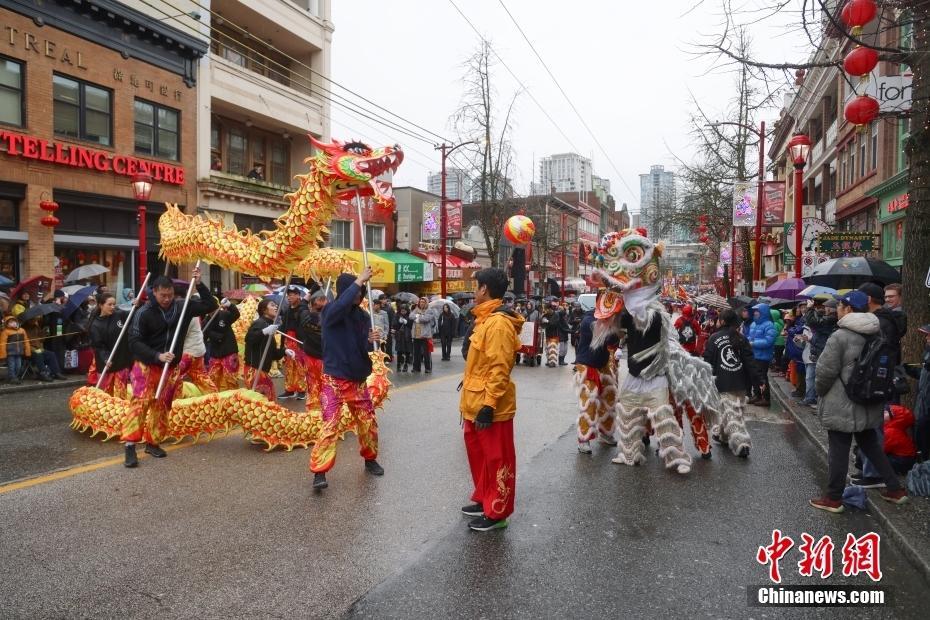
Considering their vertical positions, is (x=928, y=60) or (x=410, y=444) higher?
(x=928, y=60)

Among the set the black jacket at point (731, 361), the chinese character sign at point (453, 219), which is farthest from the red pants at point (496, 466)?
the chinese character sign at point (453, 219)

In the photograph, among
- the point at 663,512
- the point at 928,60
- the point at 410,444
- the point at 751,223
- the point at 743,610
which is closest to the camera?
the point at 743,610

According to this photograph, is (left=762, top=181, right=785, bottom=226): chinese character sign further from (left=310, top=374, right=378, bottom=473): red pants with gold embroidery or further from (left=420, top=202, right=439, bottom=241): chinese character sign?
(left=310, top=374, right=378, bottom=473): red pants with gold embroidery

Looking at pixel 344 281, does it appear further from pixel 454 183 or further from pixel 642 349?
pixel 454 183

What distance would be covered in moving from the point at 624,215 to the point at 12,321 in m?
98.5

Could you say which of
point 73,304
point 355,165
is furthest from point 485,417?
point 73,304

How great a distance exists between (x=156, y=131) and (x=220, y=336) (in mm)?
12884

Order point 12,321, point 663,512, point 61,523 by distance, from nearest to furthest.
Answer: point 61,523, point 663,512, point 12,321

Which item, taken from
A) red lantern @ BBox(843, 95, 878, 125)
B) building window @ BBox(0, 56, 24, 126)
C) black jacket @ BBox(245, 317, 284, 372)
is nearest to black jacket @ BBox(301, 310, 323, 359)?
black jacket @ BBox(245, 317, 284, 372)

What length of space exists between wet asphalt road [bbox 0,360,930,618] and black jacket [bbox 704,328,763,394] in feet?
2.72

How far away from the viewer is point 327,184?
664 centimetres

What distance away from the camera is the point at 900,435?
18.3 ft

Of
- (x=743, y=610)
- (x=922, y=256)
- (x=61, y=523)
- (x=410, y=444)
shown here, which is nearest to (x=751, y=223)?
(x=922, y=256)

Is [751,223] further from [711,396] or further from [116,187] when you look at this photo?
[116,187]
